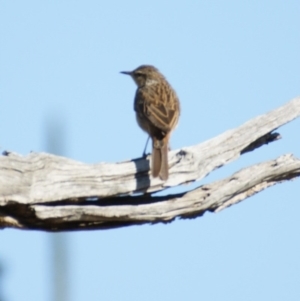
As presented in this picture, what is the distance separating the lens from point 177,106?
7.94 meters

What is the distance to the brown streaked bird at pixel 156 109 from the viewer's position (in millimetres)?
5727

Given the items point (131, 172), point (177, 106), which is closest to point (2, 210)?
point (131, 172)

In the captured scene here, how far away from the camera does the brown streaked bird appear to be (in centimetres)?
573

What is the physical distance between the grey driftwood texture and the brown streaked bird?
146 millimetres

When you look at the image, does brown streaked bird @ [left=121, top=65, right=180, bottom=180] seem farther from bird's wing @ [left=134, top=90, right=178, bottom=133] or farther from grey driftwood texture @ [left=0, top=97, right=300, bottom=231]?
grey driftwood texture @ [left=0, top=97, right=300, bottom=231]

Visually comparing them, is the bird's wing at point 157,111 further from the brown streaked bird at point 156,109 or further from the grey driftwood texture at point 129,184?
the grey driftwood texture at point 129,184

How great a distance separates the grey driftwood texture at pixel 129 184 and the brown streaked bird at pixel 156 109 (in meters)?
0.15

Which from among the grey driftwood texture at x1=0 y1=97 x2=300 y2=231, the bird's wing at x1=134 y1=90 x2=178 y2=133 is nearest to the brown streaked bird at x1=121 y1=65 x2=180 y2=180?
the bird's wing at x1=134 y1=90 x2=178 y2=133

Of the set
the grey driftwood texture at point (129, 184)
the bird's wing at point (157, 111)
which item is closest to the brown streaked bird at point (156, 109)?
the bird's wing at point (157, 111)

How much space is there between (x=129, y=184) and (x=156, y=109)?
2.60m

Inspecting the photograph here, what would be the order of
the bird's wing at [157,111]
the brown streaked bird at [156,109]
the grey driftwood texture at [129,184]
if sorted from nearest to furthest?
the grey driftwood texture at [129,184], the brown streaked bird at [156,109], the bird's wing at [157,111]

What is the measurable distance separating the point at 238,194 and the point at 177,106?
263cm

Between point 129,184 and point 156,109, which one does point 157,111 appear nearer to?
point 156,109

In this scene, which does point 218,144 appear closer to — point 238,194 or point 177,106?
point 238,194
